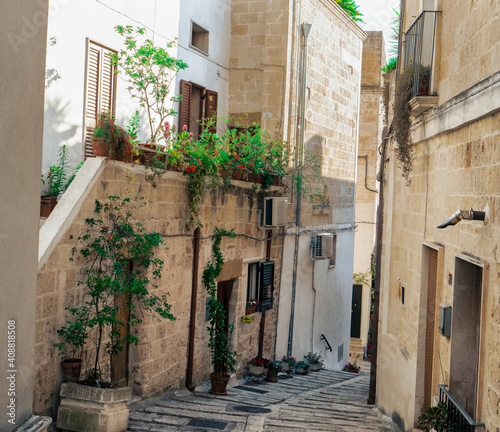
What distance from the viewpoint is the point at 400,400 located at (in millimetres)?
8945

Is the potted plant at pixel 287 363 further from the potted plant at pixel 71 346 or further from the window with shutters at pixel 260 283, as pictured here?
the potted plant at pixel 71 346

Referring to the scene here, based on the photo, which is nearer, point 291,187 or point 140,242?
point 140,242

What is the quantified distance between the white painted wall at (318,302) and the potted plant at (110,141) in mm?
6848

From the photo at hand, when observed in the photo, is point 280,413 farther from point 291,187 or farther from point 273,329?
point 291,187

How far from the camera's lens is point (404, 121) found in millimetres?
8898

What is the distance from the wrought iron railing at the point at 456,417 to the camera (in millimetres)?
5539

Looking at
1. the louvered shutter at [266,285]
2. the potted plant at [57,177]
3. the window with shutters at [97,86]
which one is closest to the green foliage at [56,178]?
the potted plant at [57,177]

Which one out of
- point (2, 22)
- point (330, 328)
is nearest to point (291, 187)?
point (330, 328)

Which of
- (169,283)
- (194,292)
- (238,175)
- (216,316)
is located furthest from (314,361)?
(169,283)

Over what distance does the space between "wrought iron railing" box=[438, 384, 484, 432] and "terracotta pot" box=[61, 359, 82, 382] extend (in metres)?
3.77

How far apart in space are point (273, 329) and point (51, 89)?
6739 mm

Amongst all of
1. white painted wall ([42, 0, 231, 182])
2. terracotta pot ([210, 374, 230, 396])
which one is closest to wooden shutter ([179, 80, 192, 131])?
white painted wall ([42, 0, 231, 182])

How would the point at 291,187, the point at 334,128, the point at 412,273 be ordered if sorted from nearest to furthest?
the point at 412,273 < the point at 291,187 < the point at 334,128

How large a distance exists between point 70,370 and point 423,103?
4.97m
